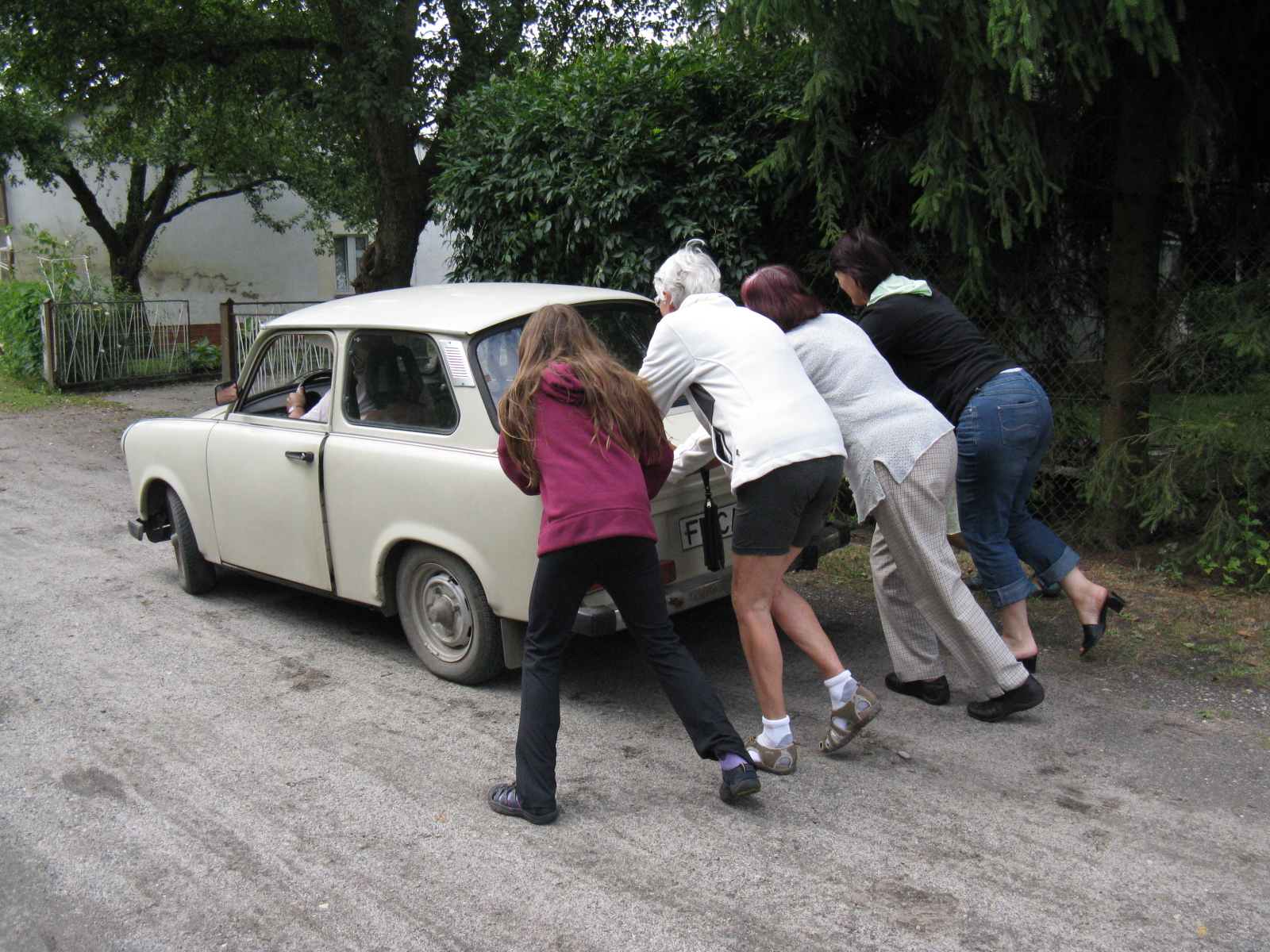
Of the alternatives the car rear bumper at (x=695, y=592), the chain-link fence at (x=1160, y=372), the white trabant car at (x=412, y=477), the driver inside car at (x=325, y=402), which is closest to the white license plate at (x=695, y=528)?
the white trabant car at (x=412, y=477)

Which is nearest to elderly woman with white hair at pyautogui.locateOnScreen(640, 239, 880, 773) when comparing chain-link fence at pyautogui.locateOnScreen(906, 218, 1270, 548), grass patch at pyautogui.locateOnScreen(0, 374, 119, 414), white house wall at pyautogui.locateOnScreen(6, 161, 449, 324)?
chain-link fence at pyautogui.locateOnScreen(906, 218, 1270, 548)

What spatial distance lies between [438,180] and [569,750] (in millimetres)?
5282

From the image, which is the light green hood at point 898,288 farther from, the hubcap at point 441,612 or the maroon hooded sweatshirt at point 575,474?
the hubcap at point 441,612

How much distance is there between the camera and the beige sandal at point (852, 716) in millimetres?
3795

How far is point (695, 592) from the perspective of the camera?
4.34 m

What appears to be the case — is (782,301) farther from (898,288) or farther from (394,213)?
(394,213)

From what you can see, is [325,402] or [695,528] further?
[325,402]

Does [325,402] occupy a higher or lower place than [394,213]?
lower

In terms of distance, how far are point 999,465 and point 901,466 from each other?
0.56 m

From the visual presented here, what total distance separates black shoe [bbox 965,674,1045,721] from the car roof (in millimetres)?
2452

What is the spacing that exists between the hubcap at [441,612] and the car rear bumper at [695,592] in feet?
2.38

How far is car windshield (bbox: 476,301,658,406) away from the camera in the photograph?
4477 millimetres

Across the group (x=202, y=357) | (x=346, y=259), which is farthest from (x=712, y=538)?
(x=346, y=259)

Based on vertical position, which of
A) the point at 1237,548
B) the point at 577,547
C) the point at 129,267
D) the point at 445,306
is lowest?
the point at 1237,548
